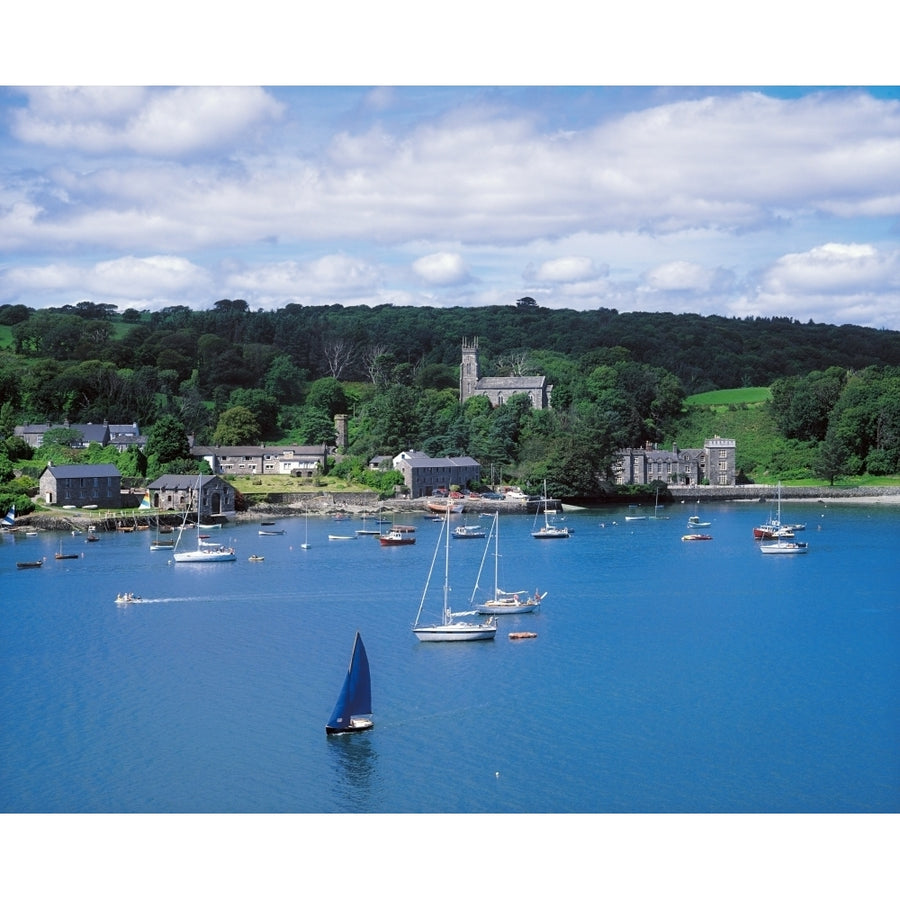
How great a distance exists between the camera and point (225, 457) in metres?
28.2

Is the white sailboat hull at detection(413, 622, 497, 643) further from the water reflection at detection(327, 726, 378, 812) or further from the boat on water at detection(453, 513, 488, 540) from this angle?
the boat on water at detection(453, 513, 488, 540)

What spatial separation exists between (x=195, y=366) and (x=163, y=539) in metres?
14.5

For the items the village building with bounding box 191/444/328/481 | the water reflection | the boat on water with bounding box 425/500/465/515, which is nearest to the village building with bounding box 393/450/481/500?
the boat on water with bounding box 425/500/465/515

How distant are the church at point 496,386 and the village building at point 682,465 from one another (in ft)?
11.7

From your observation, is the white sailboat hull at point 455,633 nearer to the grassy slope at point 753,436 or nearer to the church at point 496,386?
the grassy slope at point 753,436

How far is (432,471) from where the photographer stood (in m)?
27.1

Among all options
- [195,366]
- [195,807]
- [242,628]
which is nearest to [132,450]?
[195,366]

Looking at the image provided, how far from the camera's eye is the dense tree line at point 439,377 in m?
28.7

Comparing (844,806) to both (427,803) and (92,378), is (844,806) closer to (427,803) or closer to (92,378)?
(427,803)

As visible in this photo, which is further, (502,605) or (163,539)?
(163,539)

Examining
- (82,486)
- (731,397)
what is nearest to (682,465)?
(731,397)

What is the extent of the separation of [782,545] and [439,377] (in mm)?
17847

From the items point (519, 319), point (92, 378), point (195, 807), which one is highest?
point (519, 319)

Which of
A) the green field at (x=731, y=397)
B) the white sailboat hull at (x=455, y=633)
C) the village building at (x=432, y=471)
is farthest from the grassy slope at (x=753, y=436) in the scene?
the white sailboat hull at (x=455, y=633)
